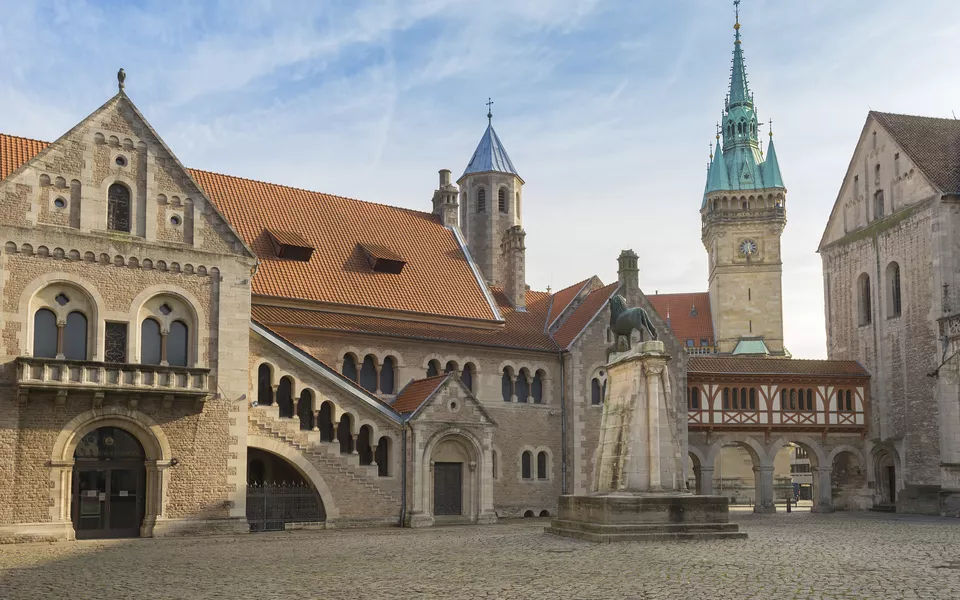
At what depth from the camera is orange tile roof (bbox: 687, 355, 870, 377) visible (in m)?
46.1

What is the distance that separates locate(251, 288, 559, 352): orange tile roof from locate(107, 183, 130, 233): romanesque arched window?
628 centimetres

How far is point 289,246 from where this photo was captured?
122ft

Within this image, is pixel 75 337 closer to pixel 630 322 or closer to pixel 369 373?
pixel 369 373

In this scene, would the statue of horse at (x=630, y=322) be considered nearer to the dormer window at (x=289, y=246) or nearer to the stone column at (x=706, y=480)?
the dormer window at (x=289, y=246)

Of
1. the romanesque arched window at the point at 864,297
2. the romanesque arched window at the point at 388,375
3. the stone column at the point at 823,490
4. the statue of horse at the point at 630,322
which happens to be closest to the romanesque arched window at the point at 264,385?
the romanesque arched window at the point at 388,375

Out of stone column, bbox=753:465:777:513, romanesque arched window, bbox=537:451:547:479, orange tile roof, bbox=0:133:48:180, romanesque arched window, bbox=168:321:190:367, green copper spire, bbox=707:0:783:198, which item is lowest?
stone column, bbox=753:465:777:513

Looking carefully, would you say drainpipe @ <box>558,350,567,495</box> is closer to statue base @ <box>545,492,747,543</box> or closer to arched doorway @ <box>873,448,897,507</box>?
statue base @ <box>545,492,747,543</box>

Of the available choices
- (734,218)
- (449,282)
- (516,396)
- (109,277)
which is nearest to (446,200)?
(449,282)

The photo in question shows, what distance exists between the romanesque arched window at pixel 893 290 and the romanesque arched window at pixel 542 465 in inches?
731

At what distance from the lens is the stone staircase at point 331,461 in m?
31.1

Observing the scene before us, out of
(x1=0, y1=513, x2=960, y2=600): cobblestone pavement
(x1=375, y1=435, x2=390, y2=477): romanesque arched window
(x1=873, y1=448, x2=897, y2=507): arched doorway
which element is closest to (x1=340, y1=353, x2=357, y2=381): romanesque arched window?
(x1=375, y1=435, x2=390, y2=477): romanesque arched window

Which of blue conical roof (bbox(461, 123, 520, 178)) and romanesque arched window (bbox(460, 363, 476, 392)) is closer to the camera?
romanesque arched window (bbox(460, 363, 476, 392))

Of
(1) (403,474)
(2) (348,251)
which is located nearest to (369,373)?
(1) (403,474)

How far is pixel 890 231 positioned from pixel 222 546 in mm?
35225
